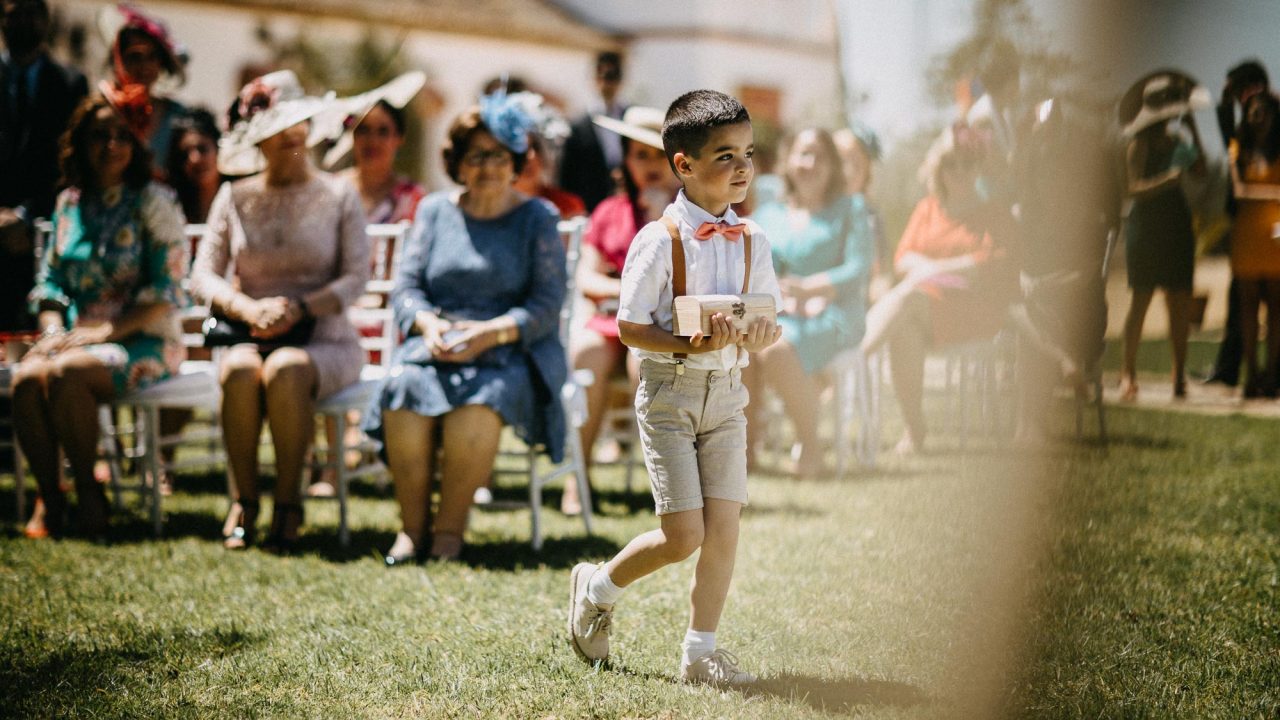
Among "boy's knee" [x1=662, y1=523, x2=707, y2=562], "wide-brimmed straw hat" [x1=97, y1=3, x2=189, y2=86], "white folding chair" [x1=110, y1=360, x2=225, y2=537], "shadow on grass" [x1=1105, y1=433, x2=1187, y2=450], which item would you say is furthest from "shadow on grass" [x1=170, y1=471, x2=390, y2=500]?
"shadow on grass" [x1=1105, y1=433, x2=1187, y2=450]

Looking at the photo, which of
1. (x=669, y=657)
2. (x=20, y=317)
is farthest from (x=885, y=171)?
(x=20, y=317)

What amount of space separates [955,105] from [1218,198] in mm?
1100

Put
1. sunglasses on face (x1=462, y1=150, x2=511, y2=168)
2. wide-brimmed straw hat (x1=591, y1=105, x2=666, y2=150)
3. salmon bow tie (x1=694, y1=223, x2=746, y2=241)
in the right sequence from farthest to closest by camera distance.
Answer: wide-brimmed straw hat (x1=591, y1=105, x2=666, y2=150) → sunglasses on face (x1=462, y1=150, x2=511, y2=168) → salmon bow tie (x1=694, y1=223, x2=746, y2=241)

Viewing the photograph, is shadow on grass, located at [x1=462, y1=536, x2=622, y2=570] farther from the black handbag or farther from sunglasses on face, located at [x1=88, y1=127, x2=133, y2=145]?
sunglasses on face, located at [x1=88, y1=127, x2=133, y2=145]

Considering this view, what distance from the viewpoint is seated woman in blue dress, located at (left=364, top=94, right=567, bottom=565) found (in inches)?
165

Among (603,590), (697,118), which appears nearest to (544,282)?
(603,590)

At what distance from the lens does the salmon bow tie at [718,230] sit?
108 inches

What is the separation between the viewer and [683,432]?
2.85m

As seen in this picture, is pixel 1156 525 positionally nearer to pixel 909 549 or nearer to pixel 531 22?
pixel 909 549

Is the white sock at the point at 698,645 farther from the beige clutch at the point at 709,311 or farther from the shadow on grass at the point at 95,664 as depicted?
the shadow on grass at the point at 95,664

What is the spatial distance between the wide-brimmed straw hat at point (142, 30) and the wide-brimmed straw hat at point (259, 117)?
5.02 feet

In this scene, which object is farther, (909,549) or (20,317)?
(20,317)

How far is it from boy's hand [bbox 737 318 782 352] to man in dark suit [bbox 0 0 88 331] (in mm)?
4522

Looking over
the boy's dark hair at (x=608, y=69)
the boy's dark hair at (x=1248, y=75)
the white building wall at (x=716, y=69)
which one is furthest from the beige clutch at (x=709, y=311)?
the white building wall at (x=716, y=69)
